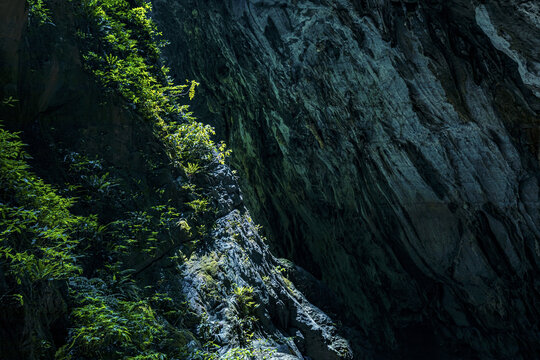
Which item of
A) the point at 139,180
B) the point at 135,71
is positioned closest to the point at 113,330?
the point at 139,180

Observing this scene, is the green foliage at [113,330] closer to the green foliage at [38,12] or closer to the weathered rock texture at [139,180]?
the weathered rock texture at [139,180]

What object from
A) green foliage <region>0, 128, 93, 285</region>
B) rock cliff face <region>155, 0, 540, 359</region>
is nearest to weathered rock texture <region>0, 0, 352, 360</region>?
green foliage <region>0, 128, 93, 285</region>

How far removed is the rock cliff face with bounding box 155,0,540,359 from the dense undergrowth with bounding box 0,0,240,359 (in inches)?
175

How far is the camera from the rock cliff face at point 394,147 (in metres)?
8.12

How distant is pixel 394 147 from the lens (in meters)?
10.5

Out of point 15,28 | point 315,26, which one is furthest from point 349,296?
point 15,28

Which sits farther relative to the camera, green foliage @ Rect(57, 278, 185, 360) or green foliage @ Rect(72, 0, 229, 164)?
green foliage @ Rect(72, 0, 229, 164)

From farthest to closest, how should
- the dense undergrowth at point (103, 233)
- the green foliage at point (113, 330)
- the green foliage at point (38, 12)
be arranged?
the green foliage at point (38, 12), the green foliage at point (113, 330), the dense undergrowth at point (103, 233)

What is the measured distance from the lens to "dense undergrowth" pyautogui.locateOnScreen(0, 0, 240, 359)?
3.67m

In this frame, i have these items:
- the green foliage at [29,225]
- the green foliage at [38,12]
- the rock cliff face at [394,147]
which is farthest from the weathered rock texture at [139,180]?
the rock cliff face at [394,147]

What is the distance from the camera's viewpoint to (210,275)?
20.5 ft

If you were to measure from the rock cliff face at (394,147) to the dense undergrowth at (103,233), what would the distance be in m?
4.46

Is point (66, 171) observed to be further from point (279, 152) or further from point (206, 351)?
point (279, 152)

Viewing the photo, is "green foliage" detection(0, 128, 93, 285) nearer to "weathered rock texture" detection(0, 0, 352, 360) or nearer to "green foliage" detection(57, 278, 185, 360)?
"green foliage" detection(57, 278, 185, 360)
